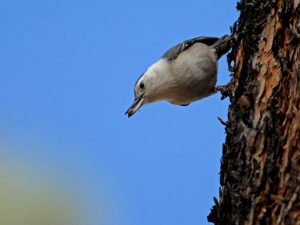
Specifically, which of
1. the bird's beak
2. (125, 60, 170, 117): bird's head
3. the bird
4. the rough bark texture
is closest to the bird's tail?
the bird

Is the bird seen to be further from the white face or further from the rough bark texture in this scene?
the rough bark texture

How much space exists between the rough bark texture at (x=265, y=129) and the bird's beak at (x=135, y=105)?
6.78 feet

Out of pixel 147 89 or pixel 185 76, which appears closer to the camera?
pixel 185 76

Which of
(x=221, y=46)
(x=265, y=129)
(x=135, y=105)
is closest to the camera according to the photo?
(x=265, y=129)

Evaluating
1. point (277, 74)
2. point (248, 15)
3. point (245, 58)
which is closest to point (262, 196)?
point (277, 74)

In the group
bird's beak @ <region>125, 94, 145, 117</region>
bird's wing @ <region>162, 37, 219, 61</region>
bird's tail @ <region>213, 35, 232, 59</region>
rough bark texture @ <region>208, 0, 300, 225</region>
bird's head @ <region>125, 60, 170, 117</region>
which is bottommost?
rough bark texture @ <region>208, 0, 300, 225</region>

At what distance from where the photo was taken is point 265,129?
9.18 ft

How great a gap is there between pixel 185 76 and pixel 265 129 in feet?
8.36

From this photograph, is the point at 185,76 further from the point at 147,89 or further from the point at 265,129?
the point at 265,129

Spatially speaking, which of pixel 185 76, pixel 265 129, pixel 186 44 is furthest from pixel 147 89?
pixel 265 129

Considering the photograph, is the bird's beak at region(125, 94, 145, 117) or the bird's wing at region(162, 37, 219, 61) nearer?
the bird's beak at region(125, 94, 145, 117)

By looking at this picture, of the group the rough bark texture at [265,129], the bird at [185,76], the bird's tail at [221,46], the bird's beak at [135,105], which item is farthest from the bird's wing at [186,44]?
the rough bark texture at [265,129]

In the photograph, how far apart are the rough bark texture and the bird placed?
2.01 meters

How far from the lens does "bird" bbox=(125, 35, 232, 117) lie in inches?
207
